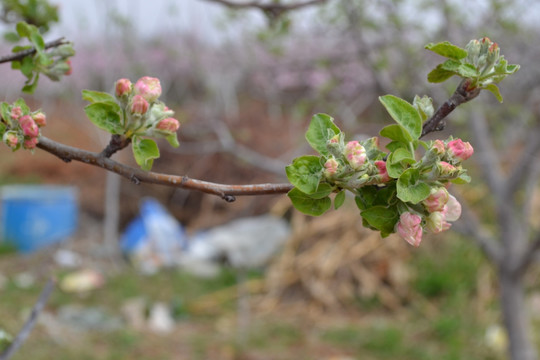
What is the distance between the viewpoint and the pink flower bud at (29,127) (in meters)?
0.73

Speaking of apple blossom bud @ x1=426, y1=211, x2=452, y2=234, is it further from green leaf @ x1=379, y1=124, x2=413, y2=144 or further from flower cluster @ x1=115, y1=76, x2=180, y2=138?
flower cluster @ x1=115, y1=76, x2=180, y2=138

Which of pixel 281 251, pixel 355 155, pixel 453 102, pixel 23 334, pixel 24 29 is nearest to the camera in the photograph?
pixel 355 155

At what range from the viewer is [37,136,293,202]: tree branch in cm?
67

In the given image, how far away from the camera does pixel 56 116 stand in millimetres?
11094

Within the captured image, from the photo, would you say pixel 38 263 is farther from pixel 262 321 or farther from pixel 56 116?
pixel 56 116

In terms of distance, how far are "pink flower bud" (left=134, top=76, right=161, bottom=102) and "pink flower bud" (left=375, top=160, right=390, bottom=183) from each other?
317 mm

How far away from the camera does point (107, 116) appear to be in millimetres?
775

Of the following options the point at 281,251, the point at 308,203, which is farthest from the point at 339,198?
the point at 281,251

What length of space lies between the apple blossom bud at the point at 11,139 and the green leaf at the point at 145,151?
0.50 ft

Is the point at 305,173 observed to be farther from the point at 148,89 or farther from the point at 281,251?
the point at 281,251

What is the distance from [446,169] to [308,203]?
17cm

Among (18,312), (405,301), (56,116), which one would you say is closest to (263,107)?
(56,116)

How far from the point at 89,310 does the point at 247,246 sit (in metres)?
1.94

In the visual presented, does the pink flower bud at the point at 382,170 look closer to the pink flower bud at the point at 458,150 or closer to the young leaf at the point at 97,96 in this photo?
the pink flower bud at the point at 458,150
